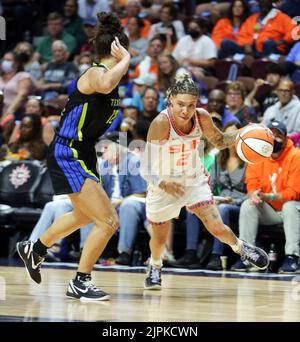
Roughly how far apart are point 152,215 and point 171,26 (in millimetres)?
7058

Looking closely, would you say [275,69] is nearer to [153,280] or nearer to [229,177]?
[229,177]

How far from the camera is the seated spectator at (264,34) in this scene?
41.4 feet

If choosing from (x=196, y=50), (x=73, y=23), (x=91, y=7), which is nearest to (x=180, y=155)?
(x=196, y=50)

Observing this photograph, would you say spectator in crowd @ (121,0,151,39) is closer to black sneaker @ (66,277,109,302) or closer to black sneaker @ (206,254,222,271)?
black sneaker @ (206,254,222,271)

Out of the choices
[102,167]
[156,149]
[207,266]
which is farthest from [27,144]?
[156,149]

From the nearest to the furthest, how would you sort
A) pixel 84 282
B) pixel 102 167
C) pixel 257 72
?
pixel 84 282 < pixel 102 167 < pixel 257 72

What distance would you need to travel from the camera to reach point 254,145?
274 inches

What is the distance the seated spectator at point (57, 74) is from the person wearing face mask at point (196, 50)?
5.92 feet

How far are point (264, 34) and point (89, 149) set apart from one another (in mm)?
7002

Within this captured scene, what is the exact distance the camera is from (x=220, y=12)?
14078 mm

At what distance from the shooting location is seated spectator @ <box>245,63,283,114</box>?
11.2 meters

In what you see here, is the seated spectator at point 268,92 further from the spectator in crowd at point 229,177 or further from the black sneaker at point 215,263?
the black sneaker at point 215,263

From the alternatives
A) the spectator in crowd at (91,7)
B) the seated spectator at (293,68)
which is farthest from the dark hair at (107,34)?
the spectator in crowd at (91,7)
